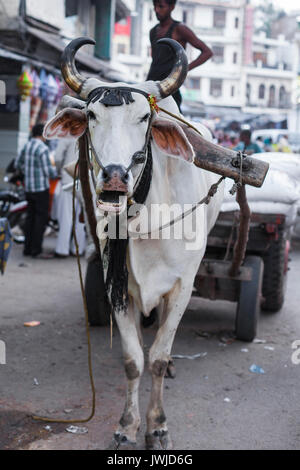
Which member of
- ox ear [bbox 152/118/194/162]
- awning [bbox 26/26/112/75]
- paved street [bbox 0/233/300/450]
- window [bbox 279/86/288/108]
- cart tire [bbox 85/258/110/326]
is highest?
window [bbox 279/86/288/108]

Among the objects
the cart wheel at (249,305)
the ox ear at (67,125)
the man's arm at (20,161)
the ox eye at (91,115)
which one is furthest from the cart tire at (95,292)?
the man's arm at (20,161)

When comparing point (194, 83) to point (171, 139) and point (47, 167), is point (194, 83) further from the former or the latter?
point (171, 139)

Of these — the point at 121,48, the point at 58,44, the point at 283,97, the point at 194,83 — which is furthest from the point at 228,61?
the point at 58,44

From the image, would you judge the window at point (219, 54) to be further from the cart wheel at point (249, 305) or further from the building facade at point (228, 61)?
the cart wheel at point (249, 305)

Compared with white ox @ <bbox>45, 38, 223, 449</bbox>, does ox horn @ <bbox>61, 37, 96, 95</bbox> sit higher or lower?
higher

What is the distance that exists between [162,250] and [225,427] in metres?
1.06

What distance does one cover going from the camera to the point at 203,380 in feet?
12.6

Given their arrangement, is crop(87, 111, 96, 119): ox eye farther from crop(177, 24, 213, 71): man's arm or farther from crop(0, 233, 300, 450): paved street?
crop(177, 24, 213, 71): man's arm

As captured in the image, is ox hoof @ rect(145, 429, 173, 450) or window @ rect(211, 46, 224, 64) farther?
window @ rect(211, 46, 224, 64)

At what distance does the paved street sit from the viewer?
120 inches

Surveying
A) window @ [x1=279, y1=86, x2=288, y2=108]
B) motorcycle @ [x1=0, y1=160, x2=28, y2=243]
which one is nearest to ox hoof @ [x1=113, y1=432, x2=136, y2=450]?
motorcycle @ [x1=0, y1=160, x2=28, y2=243]

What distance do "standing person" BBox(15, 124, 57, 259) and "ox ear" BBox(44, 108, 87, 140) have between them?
4.73 meters

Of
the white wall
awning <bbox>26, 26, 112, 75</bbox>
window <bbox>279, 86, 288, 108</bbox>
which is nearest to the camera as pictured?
the white wall
